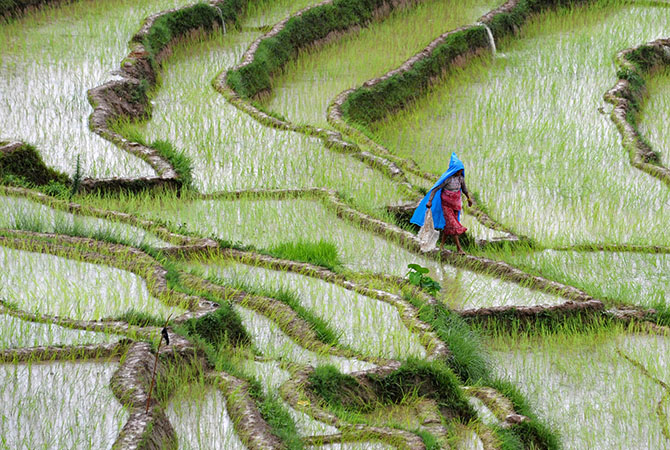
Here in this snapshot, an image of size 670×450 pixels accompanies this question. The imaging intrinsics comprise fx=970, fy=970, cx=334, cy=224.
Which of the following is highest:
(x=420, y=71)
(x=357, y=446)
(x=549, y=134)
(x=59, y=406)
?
(x=420, y=71)

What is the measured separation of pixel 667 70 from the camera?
1127 cm

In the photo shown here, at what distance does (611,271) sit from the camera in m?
6.62

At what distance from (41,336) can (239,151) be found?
368 cm

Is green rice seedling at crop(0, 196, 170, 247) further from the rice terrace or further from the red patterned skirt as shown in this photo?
the red patterned skirt

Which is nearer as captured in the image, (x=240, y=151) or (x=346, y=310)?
(x=346, y=310)

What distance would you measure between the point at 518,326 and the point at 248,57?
5076mm

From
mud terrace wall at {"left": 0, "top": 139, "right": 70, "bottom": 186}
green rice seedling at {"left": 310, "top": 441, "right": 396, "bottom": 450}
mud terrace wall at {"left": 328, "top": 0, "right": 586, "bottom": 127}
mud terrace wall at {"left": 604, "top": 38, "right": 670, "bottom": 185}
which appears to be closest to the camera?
green rice seedling at {"left": 310, "top": 441, "right": 396, "bottom": 450}

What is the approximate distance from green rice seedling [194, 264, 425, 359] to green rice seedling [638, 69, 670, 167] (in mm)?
4544

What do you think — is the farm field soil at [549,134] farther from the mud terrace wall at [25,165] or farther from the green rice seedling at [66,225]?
the mud terrace wall at [25,165]

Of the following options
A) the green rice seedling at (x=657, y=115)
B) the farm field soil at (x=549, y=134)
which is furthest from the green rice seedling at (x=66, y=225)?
the green rice seedling at (x=657, y=115)

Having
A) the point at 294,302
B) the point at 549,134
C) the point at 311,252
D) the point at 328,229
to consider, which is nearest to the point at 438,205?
the point at 328,229

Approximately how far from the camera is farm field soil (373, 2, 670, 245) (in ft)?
25.1

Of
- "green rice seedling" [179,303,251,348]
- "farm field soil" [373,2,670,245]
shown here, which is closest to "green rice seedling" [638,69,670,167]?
"farm field soil" [373,2,670,245]

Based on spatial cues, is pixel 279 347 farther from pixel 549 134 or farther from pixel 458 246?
pixel 549 134
